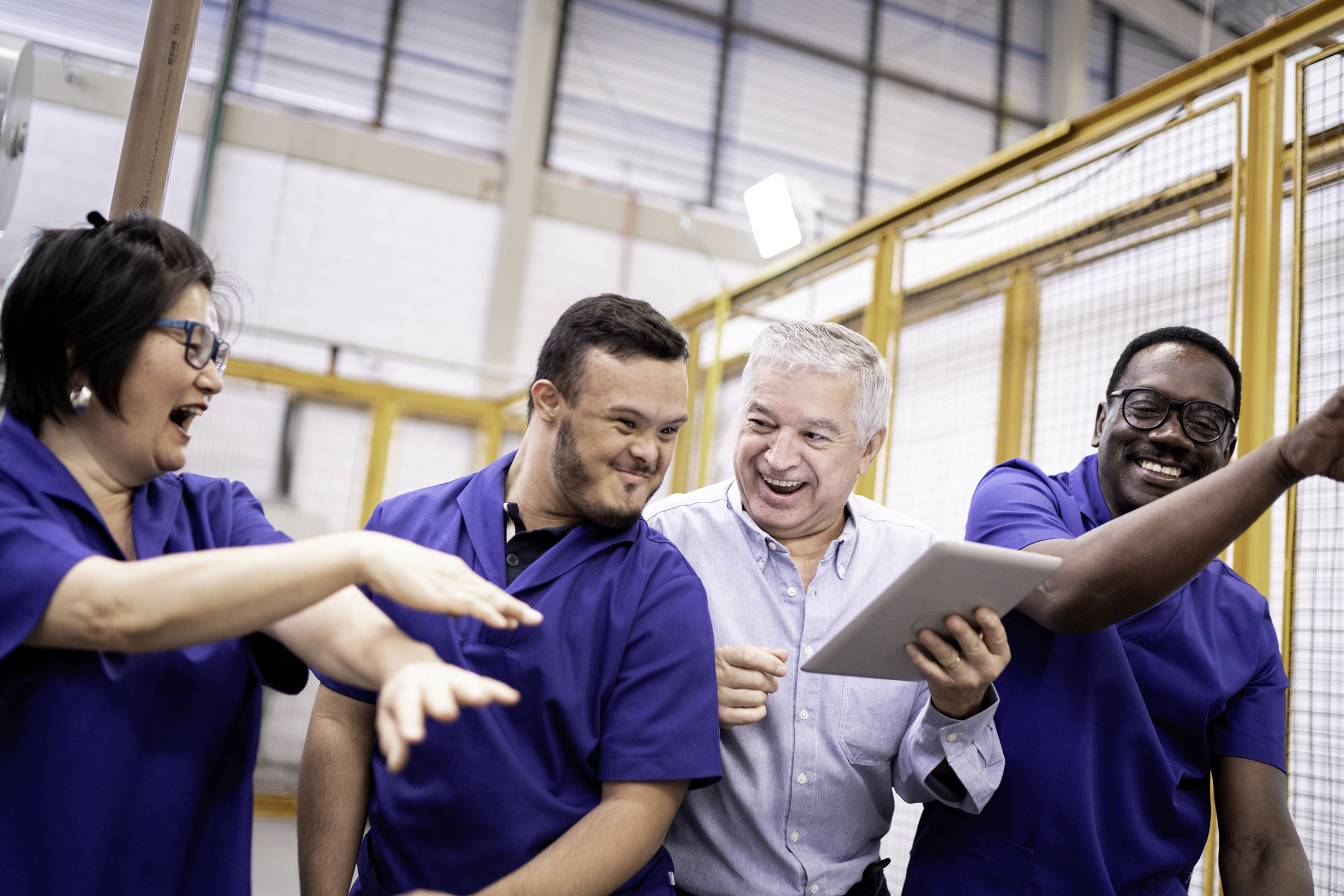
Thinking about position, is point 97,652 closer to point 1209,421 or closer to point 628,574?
point 628,574

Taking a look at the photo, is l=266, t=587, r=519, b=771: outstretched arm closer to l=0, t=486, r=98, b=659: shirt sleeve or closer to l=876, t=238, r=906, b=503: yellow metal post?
l=0, t=486, r=98, b=659: shirt sleeve

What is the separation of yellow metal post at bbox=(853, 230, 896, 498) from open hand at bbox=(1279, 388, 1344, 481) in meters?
2.18

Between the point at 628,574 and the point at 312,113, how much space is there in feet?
25.0

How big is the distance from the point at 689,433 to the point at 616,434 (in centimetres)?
317

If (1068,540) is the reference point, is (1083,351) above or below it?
above

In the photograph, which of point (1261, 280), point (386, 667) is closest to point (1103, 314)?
point (1261, 280)

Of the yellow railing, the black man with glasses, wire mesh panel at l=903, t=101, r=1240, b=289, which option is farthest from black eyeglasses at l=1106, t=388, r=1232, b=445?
the yellow railing

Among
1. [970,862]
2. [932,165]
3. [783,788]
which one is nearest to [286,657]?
[783,788]

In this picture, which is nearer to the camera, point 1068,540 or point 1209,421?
point 1068,540

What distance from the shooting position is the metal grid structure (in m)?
2.03

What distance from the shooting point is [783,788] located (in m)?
1.80

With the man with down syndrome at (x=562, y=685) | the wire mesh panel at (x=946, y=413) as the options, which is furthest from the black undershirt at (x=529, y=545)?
the wire mesh panel at (x=946, y=413)

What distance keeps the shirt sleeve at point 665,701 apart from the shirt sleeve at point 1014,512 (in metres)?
0.59

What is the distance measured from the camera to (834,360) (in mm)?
2049
